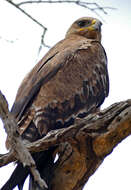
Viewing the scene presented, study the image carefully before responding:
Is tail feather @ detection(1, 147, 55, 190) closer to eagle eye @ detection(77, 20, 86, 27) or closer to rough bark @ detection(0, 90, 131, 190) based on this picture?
rough bark @ detection(0, 90, 131, 190)

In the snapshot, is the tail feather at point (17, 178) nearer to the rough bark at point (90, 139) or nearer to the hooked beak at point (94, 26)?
the rough bark at point (90, 139)

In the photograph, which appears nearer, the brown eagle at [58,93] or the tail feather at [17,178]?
the tail feather at [17,178]

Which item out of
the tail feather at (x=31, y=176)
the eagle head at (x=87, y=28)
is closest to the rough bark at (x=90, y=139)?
the tail feather at (x=31, y=176)

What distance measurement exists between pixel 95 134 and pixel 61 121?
874mm

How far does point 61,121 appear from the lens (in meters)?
5.09

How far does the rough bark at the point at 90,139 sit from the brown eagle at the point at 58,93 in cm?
45

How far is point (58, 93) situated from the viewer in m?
5.23

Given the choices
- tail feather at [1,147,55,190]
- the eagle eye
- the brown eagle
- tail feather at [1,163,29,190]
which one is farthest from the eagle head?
tail feather at [1,163,29,190]

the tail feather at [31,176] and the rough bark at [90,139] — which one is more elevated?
the rough bark at [90,139]

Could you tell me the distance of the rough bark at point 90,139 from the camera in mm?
4195

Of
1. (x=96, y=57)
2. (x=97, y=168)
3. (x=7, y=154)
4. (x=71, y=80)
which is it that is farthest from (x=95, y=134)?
(x=96, y=57)

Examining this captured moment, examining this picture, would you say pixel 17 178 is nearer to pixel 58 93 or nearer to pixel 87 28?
pixel 58 93

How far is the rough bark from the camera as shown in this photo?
420 centimetres

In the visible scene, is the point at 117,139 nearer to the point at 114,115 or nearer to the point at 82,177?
the point at 114,115
